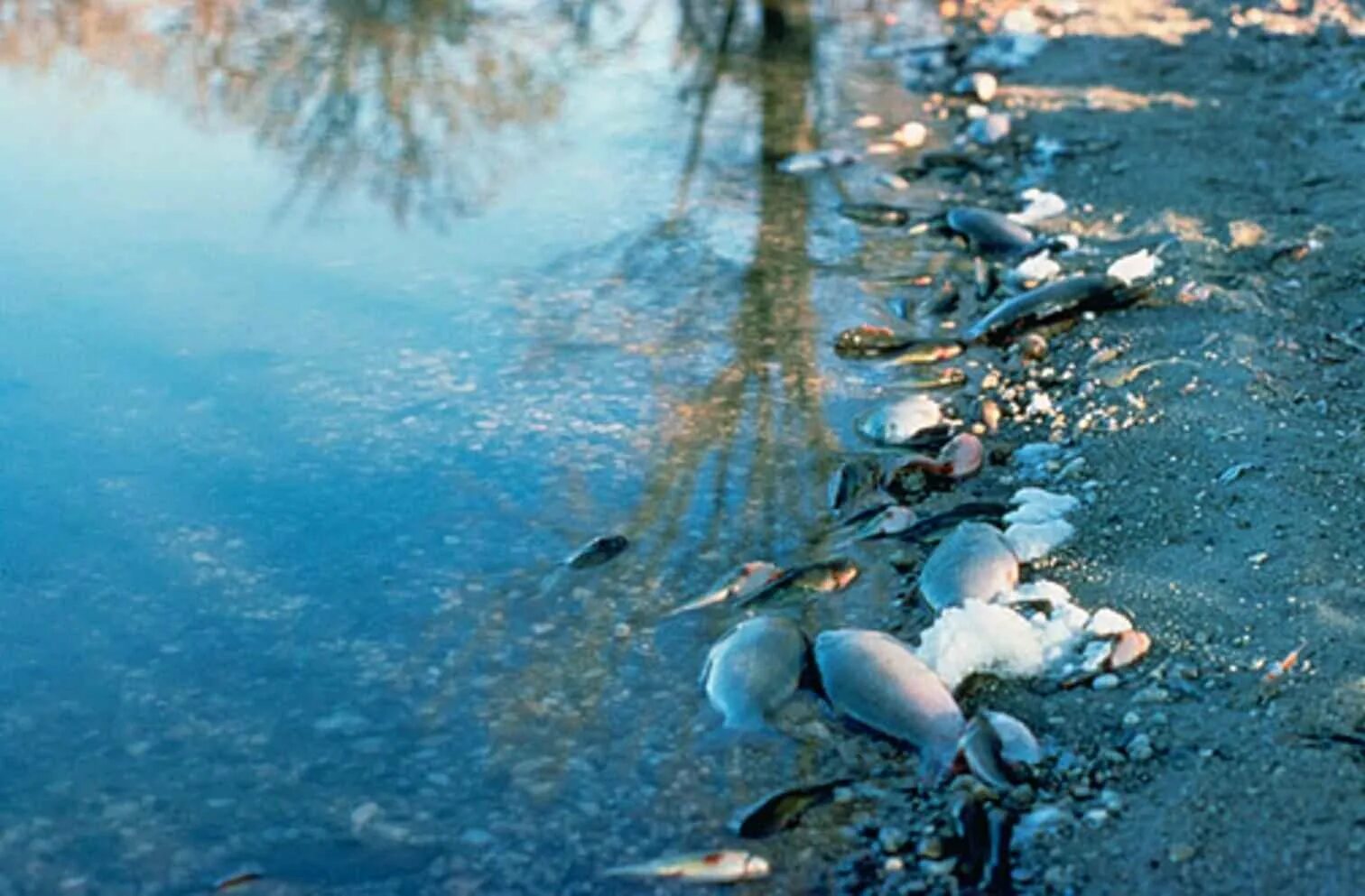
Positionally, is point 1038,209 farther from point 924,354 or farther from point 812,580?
point 812,580

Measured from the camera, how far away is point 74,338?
5219 mm

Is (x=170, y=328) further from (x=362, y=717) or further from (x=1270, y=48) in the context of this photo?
(x=1270, y=48)

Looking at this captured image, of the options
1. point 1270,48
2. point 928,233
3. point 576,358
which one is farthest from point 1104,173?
point 576,358

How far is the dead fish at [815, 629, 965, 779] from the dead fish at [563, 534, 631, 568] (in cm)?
73

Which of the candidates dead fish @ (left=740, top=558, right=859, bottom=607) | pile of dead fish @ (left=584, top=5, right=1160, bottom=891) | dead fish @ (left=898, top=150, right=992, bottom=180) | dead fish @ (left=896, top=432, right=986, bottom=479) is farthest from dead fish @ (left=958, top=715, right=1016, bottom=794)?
dead fish @ (left=898, top=150, right=992, bottom=180)

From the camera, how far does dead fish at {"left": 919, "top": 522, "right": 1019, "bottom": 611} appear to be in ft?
12.5

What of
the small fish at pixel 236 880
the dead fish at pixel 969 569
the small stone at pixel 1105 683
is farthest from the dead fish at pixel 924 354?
the small fish at pixel 236 880

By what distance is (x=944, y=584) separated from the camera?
3.85m

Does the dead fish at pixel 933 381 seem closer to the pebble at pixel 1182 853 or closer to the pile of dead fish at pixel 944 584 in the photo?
the pile of dead fish at pixel 944 584

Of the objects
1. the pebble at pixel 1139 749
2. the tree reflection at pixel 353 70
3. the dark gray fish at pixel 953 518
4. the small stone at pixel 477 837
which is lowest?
the small stone at pixel 477 837

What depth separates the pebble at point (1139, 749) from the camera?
3203mm

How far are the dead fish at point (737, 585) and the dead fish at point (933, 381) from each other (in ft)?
4.01

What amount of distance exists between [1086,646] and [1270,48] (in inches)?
214

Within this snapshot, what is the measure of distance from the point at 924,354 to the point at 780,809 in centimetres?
230
